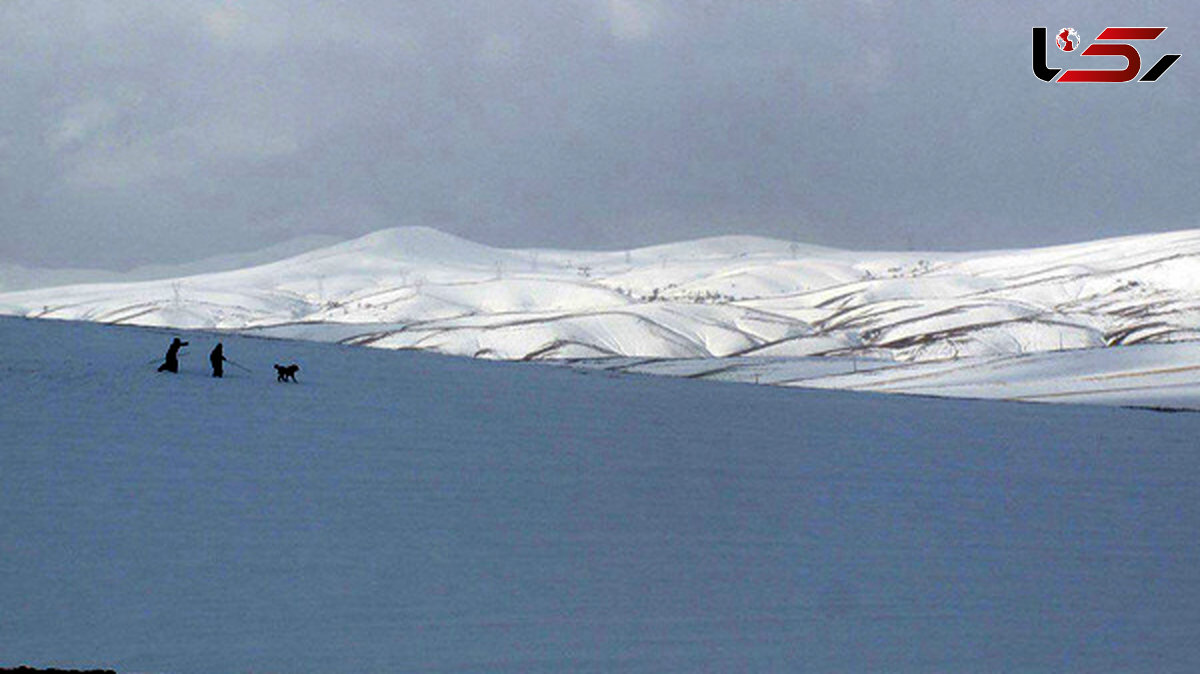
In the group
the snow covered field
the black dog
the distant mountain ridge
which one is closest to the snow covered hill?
the distant mountain ridge

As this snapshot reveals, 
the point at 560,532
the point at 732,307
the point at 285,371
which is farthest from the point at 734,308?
the point at 560,532

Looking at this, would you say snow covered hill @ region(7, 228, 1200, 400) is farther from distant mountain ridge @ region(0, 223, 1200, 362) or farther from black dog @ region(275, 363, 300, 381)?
black dog @ region(275, 363, 300, 381)

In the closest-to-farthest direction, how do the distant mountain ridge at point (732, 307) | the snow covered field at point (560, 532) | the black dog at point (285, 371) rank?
the snow covered field at point (560, 532) < the black dog at point (285, 371) < the distant mountain ridge at point (732, 307)

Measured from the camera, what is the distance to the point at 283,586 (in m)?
11.0

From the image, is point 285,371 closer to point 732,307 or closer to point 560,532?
point 560,532

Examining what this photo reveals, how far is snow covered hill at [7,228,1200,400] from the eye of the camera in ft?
266

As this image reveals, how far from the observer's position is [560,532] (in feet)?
42.4

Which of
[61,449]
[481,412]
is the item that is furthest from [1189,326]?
[61,449]

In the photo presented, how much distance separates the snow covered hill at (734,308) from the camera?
81.2 m

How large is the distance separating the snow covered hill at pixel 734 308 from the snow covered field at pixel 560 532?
4204cm

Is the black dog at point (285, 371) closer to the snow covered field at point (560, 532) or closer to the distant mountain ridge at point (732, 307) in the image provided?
the snow covered field at point (560, 532)

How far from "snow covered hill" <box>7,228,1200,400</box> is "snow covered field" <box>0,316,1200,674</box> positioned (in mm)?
42042

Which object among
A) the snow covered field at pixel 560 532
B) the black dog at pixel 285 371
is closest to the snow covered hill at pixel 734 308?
the snow covered field at pixel 560 532

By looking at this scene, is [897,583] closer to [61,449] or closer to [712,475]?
[712,475]
